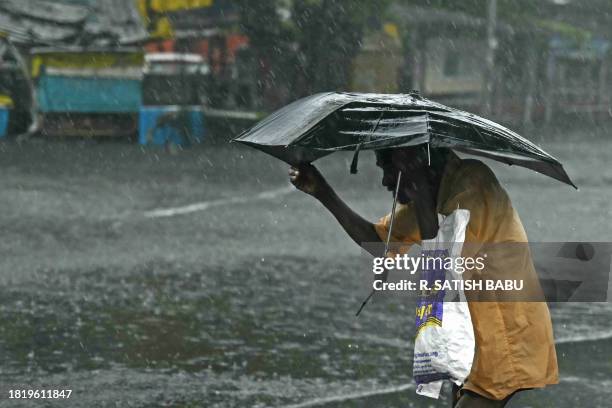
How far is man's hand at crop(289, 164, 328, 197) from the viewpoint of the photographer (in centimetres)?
378

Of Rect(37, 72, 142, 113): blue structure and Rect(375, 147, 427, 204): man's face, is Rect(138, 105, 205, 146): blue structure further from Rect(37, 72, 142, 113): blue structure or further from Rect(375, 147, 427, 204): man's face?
Rect(375, 147, 427, 204): man's face

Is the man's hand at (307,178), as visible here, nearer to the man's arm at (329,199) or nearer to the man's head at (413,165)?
the man's arm at (329,199)

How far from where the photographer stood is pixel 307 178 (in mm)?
3785

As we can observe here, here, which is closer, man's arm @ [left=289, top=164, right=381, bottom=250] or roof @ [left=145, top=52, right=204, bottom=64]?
man's arm @ [left=289, top=164, right=381, bottom=250]

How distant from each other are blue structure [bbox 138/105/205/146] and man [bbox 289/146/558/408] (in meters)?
20.3

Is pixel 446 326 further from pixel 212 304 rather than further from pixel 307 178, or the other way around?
pixel 212 304

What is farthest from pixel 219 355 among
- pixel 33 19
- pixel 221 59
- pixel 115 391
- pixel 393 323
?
pixel 221 59

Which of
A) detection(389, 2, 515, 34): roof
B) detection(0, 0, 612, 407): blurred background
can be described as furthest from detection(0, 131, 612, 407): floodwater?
detection(389, 2, 515, 34): roof

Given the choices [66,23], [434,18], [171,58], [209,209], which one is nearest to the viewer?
[209,209]

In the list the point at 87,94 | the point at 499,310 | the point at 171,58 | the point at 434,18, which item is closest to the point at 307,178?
the point at 499,310

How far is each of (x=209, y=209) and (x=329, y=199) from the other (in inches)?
380

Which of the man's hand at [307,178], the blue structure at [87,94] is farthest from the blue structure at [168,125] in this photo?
the man's hand at [307,178]

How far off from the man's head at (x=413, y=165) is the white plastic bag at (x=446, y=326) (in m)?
0.20

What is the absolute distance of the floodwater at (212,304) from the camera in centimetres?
618
